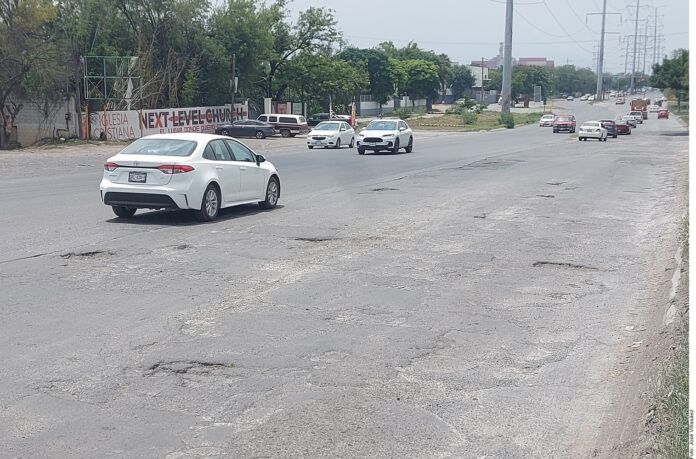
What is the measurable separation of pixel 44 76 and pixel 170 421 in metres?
41.6

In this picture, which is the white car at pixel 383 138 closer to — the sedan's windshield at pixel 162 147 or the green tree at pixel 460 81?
the sedan's windshield at pixel 162 147

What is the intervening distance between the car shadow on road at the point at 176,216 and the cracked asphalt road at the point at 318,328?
123 mm

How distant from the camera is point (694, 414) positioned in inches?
159

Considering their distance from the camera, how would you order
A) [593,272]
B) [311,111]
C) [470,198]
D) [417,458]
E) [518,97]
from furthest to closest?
[518,97], [311,111], [470,198], [593,272], [417,458]

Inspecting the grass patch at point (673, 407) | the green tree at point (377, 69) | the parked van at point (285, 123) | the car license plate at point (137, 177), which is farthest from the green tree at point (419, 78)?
Result: the grass patch at point (673, 407)

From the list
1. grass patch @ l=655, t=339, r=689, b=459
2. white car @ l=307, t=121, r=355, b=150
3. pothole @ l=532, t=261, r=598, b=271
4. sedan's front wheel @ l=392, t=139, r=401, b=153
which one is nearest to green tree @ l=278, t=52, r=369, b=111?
white car @ l=307, t=121, r=355, b=150

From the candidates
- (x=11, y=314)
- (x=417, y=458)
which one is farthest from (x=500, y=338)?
(x=11, y=314)

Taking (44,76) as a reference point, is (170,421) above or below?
below

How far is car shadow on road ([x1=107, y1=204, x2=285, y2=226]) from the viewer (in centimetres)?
1475

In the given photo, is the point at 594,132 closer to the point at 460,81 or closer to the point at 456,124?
the point at 456,124

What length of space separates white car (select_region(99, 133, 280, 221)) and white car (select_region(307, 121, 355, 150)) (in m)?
31.3

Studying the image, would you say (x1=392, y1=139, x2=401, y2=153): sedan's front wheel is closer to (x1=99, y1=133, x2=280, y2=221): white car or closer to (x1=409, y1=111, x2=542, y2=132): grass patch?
(x1=99, y1=133, x2=280, y2=221): white car

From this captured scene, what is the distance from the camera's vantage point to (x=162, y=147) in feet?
49.1

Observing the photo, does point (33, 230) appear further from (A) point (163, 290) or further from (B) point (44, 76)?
(B) point (44, 76)
